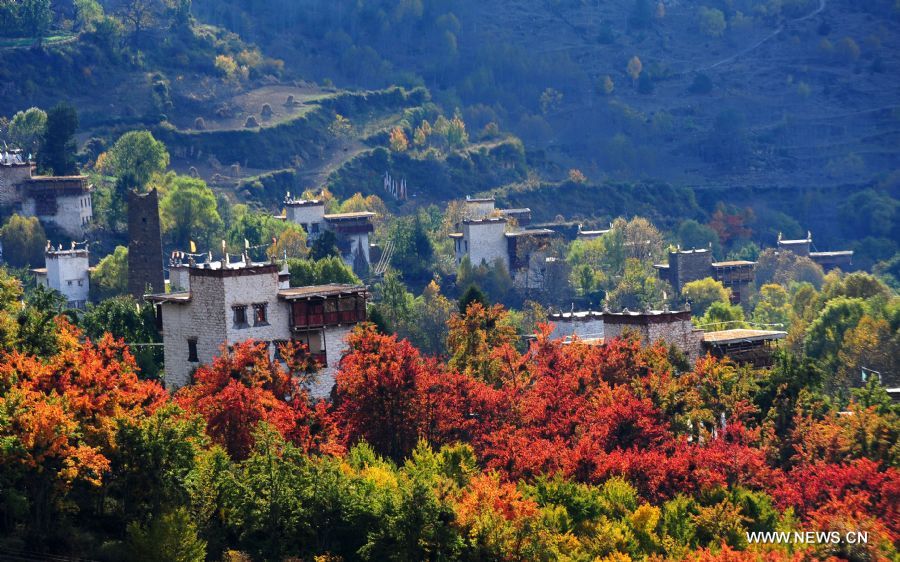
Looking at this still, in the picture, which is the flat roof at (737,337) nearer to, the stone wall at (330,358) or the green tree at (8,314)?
the stone wall at (330,358)

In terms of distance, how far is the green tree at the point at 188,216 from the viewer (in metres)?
144

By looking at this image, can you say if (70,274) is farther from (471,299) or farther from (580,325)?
(471,299)

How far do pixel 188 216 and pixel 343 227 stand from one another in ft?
49.4

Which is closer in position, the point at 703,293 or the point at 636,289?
the point at 636,289

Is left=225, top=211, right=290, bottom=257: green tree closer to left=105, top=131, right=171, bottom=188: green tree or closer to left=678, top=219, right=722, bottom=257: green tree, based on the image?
left=105, top=131, right=171, bottom=188: green tree

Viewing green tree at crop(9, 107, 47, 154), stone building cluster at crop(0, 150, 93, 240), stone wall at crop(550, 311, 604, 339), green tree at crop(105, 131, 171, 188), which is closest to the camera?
stone wall at crop(550, 311, 604, 339)

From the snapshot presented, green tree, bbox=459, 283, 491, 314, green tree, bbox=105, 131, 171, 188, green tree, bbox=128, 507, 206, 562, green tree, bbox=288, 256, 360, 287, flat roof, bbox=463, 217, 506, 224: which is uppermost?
green tree, bbox=105, 131, 171, 188

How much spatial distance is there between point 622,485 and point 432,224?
11309cm

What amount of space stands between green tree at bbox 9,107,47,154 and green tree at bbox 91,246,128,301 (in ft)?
107

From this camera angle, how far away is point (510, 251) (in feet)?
505

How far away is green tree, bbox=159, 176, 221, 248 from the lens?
144m

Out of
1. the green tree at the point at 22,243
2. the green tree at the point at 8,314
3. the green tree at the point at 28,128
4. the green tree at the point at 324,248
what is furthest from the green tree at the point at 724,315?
the green tree at the point at 28,128

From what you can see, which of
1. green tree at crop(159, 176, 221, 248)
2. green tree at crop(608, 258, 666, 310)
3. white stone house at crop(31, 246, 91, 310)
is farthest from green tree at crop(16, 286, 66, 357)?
green tree at crop(608, 258, 666, 310)

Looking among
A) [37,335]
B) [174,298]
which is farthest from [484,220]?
[37,335]
